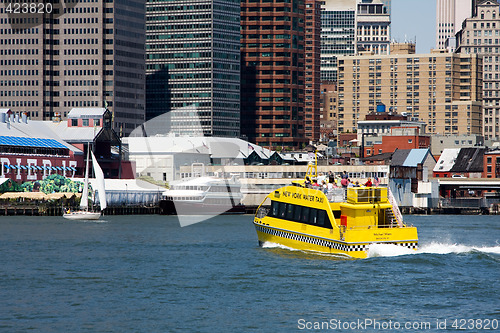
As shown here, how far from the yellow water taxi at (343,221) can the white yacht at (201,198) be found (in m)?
87.8

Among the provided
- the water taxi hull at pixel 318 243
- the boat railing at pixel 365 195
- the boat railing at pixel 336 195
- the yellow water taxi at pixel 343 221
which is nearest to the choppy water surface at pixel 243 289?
the water taxi hull at pixel 318 243

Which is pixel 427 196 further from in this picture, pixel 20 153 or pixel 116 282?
pixel 116 282

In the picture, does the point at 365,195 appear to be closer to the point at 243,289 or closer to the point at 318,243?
the point at 318,243

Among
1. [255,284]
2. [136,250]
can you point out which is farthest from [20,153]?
[255,284]

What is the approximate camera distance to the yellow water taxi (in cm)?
5528

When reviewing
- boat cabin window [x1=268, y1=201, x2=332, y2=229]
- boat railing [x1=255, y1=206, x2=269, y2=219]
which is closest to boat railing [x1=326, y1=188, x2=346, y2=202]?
boat cabin window [x1=268, y1=201, x2=332, y2=229]

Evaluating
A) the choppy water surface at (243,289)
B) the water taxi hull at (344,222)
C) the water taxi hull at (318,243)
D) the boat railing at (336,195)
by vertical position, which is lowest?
the choppy water surface at (243,289)

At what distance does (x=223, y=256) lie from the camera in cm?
6294

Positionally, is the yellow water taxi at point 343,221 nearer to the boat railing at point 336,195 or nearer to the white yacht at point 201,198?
the boat railing at point 336,195

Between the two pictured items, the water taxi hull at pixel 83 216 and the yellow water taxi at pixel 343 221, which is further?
the water taxi hull at pixel 83 216

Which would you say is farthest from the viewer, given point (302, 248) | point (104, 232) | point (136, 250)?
point (104, 232)

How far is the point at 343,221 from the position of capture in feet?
184

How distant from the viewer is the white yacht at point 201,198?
147875mm

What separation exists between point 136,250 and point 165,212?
3090 inches
